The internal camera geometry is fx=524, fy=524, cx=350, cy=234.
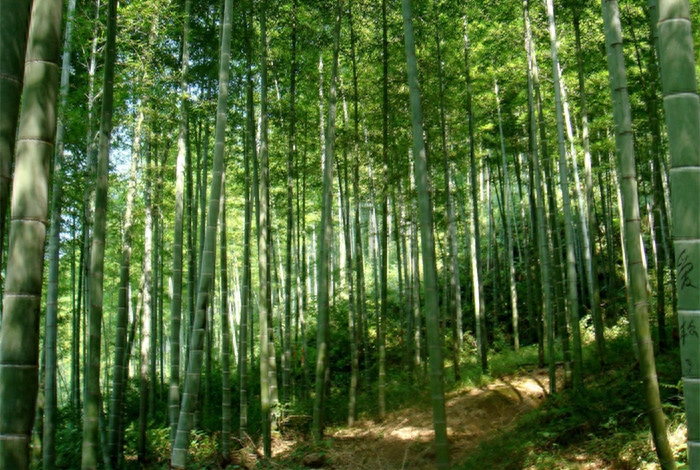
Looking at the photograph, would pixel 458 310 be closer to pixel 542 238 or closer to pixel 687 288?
pixel 542 238

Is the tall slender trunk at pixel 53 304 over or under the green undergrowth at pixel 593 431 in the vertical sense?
over

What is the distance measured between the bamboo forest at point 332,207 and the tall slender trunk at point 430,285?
0.02m

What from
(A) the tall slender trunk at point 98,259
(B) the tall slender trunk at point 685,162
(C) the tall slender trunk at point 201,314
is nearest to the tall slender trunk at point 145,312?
(C) the tall slender trunk at point 201,314

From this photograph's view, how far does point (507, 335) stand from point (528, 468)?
956 cm

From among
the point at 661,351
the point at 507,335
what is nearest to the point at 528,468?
the point at 661,351

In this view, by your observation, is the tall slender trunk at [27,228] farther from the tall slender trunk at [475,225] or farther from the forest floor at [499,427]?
the tall slender trunk at [475,225]

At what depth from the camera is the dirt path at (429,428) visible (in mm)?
6617

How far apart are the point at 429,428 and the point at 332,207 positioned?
12.4ft

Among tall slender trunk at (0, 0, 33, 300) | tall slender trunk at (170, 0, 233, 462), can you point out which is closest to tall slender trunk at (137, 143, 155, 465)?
tall slender trunk at (170, 0, 233, 462)

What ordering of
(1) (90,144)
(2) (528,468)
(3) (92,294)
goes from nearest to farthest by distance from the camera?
1. (3) (92,294)
2. (2) (528,468)
3. (1) (90,144)

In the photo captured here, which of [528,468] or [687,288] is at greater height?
[687,288]

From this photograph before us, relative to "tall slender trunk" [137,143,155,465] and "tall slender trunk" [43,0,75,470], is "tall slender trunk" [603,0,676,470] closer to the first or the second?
"tall slender trunk" [43,0,75,470]

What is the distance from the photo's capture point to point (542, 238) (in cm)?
731

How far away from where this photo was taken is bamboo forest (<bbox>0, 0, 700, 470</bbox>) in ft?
5.97
